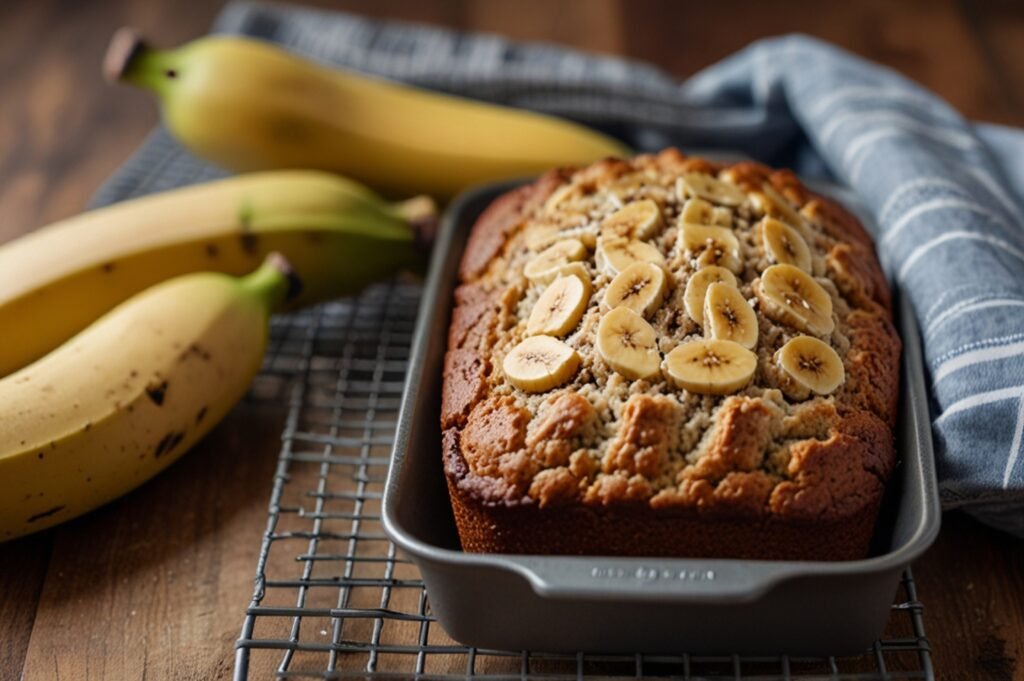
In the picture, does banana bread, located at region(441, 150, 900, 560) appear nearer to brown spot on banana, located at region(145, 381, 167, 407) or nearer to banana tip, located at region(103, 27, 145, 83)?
brown spot on banana, located at region(145, 381, 167, 407)

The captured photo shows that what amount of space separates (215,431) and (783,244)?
0.85 metres

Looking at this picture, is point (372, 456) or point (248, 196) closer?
point (372, 456)

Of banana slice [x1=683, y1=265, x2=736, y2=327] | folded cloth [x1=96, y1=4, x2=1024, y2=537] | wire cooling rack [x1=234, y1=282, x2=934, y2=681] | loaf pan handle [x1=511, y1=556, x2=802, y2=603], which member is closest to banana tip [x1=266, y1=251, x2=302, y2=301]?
wire cooling rack [x1=234, y1=282, x2=934, y2=681]

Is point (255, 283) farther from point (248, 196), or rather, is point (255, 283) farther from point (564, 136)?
point (564, 136)

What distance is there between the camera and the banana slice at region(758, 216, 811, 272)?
1404 millimetres

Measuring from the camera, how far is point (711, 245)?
1.39 metres

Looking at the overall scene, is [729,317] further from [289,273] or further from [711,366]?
[289,273]

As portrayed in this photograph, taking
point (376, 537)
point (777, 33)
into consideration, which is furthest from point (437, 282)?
point (777, 33)

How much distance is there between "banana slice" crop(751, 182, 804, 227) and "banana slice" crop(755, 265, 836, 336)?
0.13m

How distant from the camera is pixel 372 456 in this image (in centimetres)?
159

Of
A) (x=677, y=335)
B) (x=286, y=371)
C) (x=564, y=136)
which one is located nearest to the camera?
(x=677, y=335)

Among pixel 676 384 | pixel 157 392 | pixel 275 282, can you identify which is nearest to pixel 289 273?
pixel 275 282

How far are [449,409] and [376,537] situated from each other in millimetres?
218

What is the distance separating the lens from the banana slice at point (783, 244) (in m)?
1.40
